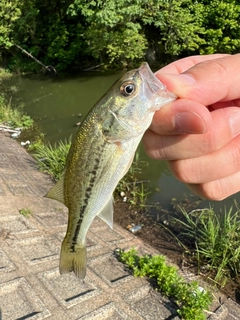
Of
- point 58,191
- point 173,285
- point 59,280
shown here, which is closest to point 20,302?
point 59,280

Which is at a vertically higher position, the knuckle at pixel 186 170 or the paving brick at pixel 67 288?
the knuckle at pixel 186 170

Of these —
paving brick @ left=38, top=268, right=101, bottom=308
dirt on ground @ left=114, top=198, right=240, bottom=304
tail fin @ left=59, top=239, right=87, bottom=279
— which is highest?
tail fin @ left=59, top=239, right=87, bottom=279

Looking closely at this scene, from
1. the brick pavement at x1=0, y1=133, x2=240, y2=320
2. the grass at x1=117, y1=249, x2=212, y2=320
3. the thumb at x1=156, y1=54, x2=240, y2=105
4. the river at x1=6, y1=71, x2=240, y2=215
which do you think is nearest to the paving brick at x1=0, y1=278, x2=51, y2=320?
the brick pavement at x1=0, y1=133, x2=240, y2=320

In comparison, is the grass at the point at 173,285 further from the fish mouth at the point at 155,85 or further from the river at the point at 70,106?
→ the fish mouth at the point at 155,85

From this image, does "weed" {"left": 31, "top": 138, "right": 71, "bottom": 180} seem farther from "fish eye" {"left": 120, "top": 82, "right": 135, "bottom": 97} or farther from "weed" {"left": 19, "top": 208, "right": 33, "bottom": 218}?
"fish eye" {"left": 120, "top": 82, "right": 135, "bottom": 97}

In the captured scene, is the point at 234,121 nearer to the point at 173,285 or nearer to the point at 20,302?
the point at 173,285

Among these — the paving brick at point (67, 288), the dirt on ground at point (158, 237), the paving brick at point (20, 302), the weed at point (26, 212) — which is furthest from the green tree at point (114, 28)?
the paving brick at point (20, 302)
